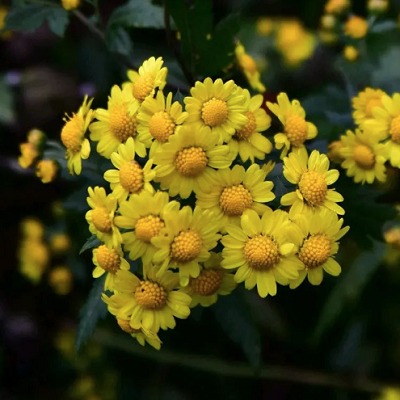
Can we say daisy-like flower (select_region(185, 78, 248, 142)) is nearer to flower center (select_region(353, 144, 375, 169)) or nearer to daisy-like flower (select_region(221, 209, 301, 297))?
daisy-like flower (select_region(221, 209, 301, 297))

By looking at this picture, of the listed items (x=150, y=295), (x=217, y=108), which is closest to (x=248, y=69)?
(x=217, y=108)

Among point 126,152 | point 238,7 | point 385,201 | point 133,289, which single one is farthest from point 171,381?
point 238,7

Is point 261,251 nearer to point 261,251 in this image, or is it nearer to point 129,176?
point 261,251

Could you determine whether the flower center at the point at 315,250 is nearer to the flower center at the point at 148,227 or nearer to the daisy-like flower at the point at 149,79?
the flower center at the point at 148,227

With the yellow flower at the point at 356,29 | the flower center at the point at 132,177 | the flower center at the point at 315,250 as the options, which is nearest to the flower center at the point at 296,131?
the flower center at the point at 315,250

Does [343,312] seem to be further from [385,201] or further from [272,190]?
[272,190]

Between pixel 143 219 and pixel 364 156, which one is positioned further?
pixel 364 156

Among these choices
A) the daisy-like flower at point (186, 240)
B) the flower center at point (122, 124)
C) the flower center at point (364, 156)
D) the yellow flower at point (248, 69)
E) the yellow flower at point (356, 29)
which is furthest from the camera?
the yellow flower at point (356, 29)
